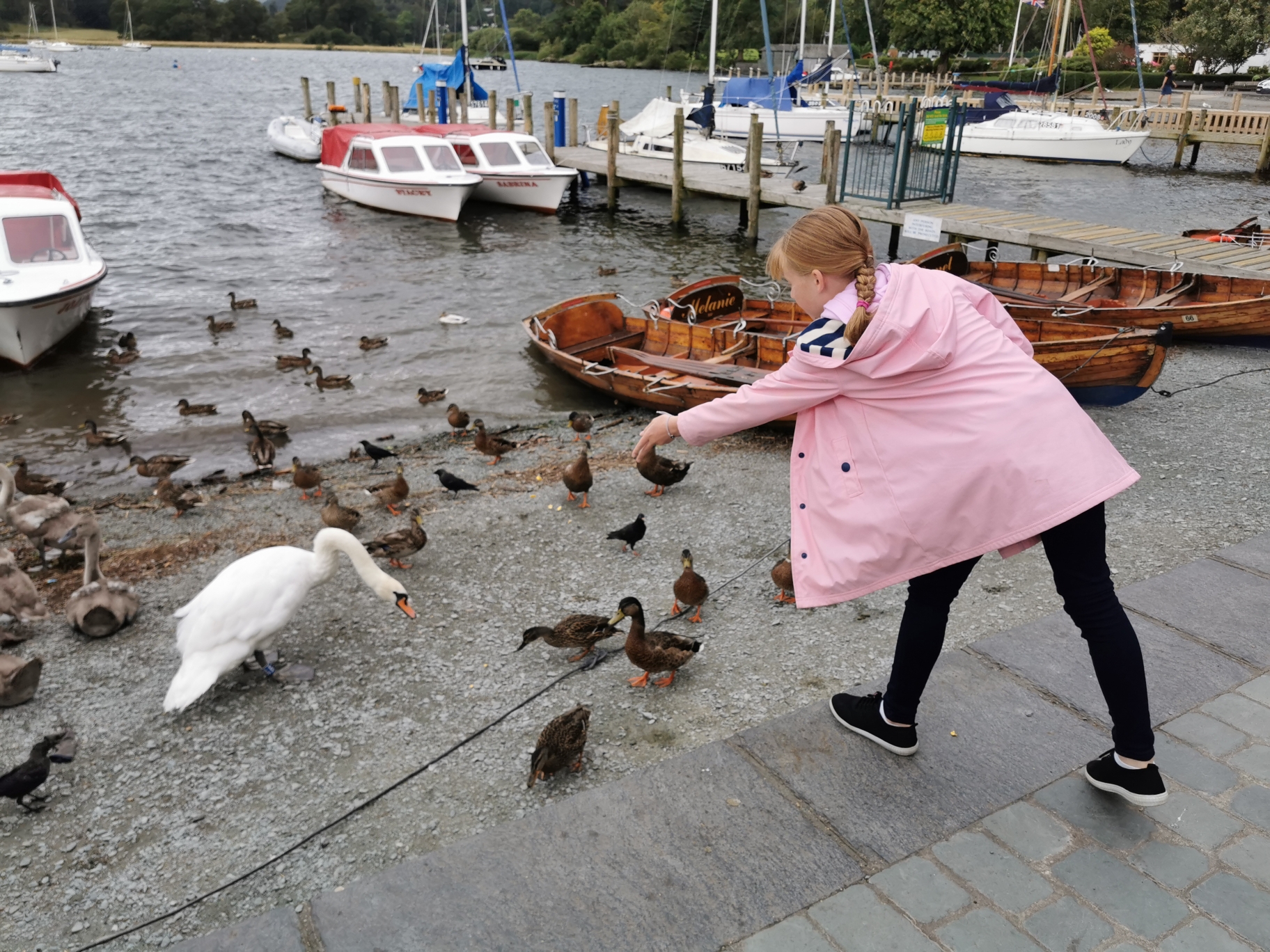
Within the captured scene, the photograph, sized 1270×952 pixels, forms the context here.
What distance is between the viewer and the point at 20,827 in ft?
13.1

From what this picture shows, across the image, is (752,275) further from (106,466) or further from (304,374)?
(106,466)

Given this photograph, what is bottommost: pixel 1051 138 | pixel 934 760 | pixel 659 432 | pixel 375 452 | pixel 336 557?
pixel 375 452

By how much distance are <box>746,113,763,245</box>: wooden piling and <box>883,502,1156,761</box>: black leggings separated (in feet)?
64.9

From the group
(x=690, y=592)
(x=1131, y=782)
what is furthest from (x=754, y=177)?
(x=1131, y=782)

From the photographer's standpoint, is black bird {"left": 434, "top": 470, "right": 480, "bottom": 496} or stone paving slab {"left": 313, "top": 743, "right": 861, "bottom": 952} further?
black bird {"left": 434, "top": 470, "right": 480, "bottom": 496}

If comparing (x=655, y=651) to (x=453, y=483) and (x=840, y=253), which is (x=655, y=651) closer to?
(x=840, y=253)

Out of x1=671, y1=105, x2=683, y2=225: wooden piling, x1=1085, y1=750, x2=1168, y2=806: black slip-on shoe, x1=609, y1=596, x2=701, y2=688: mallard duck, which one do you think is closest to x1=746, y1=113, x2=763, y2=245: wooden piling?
x1=671, y1=105, x2=683, y2=225: wooden piling

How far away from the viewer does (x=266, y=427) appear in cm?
1105

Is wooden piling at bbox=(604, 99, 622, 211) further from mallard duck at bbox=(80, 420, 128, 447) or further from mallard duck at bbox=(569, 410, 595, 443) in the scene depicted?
mallard duck at bbox=(80, 420, 128, 447)

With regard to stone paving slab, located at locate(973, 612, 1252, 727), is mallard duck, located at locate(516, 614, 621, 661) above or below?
below

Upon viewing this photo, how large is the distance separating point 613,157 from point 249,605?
967 inches

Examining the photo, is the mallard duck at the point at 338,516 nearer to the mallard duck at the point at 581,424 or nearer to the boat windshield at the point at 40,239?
the mallard duck at the point at 581,424

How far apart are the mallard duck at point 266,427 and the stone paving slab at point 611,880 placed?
8600mm

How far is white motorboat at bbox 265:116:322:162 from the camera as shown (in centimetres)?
3716
